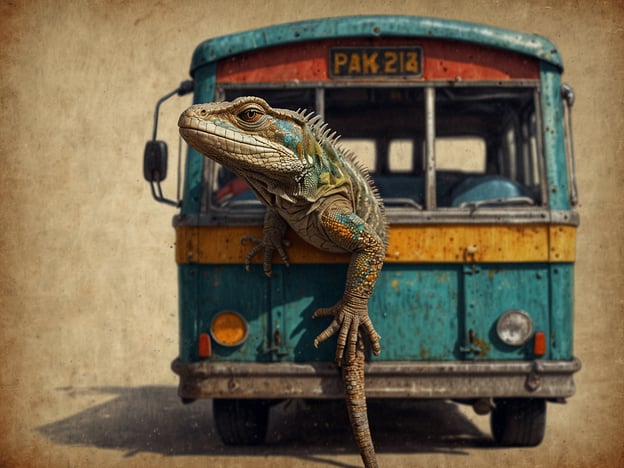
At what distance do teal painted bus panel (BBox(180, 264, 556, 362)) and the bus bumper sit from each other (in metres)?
0.08

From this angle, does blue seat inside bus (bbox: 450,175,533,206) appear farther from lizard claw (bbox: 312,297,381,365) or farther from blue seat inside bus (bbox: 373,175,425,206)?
lizard claw (bbox: 312,297,381,365)

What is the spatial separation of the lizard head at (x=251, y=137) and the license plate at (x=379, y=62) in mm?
770

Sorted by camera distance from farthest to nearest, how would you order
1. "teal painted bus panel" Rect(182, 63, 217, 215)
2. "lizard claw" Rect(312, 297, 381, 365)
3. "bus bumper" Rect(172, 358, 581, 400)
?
"teal painted bus panel" Rect(182, 63, 217, 215), "bus bumper" Rect(172, 358, 581, 400), "lizard claw" Rect(312, 297, 381, 365)

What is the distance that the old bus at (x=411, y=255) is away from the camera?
5.29m

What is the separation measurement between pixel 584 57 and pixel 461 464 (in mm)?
3290

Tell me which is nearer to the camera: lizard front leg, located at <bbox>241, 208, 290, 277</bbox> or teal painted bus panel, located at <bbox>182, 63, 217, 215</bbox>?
lizard front leg, located at <bbox>241, 208, 290, 277</bbox>

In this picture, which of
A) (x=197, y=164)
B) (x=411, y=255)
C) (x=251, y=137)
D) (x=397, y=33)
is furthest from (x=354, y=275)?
(x=397, y=33)

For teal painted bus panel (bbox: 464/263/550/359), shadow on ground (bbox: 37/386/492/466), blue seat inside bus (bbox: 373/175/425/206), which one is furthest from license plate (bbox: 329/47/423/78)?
shadow on ground (bbox: 37/386/492/466)

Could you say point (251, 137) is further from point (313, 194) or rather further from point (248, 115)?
point (313, 194)

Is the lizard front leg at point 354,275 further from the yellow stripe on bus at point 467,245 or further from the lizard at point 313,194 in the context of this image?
the yellow stripe on bus at point 467,245

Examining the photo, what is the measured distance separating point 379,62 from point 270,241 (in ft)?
4.31

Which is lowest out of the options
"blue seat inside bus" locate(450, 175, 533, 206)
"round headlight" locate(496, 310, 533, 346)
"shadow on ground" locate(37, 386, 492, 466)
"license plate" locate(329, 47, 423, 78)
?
"shadow on ground" locate(37, 386, 492, 466)

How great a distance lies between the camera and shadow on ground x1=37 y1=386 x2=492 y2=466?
19.8ft

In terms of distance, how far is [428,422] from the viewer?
7.45 meters
